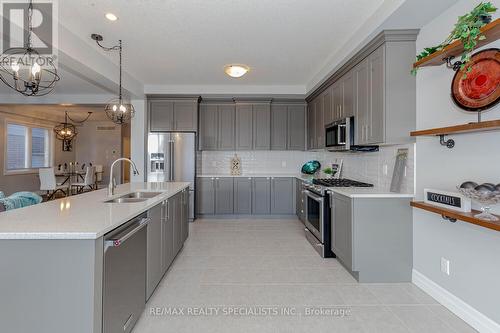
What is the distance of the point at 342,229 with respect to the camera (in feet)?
9.41

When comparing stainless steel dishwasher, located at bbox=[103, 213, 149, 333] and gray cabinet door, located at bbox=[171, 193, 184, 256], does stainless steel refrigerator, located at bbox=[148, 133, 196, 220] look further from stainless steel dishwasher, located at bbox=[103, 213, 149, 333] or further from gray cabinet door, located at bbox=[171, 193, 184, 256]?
stainless steel dishwasher, located at bbox=[103, 213, 149, 333]

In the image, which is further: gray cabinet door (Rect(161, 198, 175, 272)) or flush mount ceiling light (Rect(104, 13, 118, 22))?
flush mount ceiling light (Rect(104, 13, 118, 22))

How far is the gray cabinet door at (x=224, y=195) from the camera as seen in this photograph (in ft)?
17.6

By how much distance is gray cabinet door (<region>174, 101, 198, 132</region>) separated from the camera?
17.4 ft

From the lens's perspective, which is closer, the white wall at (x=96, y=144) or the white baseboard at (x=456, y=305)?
the white baseboard at (x=456, y=305)

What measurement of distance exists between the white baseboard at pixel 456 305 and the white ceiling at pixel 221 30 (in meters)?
2.68

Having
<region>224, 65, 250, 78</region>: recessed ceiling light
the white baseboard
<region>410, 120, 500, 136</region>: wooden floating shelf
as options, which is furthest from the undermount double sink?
the white baseboard

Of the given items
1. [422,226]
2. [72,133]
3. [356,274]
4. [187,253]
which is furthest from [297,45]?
[72,133]

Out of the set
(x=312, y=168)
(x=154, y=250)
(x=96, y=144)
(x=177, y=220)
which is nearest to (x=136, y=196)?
(x=177, y=220)

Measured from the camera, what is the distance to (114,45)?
342 centimetres

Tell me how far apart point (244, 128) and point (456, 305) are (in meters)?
4.35

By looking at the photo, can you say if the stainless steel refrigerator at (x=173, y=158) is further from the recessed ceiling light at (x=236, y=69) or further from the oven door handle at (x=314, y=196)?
the oven door handle at (x=314, y=196)

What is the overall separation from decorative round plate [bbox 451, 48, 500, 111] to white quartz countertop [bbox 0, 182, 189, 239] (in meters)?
2.54

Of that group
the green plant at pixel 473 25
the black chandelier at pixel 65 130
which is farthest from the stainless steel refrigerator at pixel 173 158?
the black chandelier at pixel 65 130
